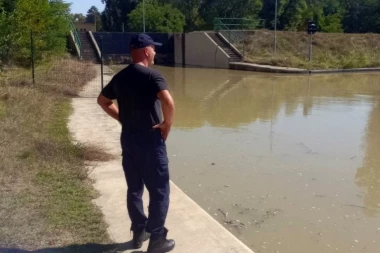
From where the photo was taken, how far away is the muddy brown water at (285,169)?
5.43m

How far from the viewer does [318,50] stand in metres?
34.9

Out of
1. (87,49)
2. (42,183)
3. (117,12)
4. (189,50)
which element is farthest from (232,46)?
(117,12)

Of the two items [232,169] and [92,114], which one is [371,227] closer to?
[232,169]

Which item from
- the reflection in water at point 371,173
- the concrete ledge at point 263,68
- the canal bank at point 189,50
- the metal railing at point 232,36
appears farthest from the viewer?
the metal railing at point 232,36

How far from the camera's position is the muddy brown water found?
214 inches

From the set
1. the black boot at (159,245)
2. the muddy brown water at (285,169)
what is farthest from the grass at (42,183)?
the muddy brown water at (285,169)

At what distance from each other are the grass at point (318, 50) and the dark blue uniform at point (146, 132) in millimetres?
28074

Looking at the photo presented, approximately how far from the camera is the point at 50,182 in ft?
18.6

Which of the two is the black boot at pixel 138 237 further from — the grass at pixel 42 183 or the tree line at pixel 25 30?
the tree line at pixel 25 30

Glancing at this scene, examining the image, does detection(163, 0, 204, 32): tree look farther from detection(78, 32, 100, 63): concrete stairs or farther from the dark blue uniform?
the dark blue uniform

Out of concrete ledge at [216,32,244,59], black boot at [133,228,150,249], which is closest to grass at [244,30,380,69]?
concrete ledge at [216,32,244,59]

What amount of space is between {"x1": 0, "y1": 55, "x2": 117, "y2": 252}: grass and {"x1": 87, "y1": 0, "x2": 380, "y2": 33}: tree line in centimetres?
3847

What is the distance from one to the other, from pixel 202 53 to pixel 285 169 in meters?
28.6

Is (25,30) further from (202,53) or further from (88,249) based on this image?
(202,53)
